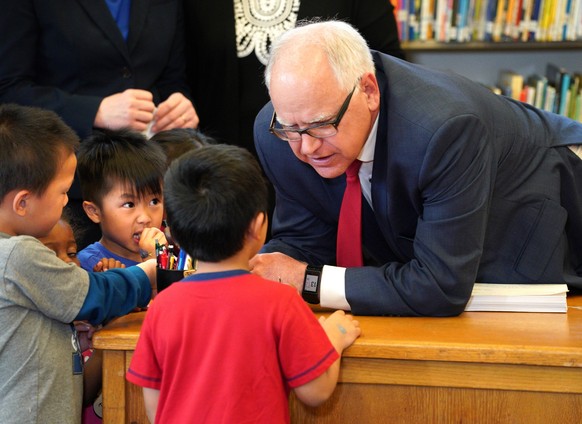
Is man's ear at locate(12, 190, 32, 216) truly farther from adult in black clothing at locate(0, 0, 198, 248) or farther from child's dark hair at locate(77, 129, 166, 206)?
adult in black clothing at locate(0, 0, 198, 248)

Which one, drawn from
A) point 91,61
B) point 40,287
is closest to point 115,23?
point 91,61

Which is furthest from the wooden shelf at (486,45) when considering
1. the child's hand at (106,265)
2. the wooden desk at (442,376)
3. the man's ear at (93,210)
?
the wooden desk at (442,376)

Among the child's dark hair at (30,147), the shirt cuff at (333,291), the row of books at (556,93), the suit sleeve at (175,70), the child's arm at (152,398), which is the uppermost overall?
the child's dark hair at (30,147)

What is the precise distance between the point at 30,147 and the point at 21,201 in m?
0.11

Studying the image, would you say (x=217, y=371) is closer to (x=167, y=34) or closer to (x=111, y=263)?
(x=111, y=263)

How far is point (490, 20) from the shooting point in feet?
13.3

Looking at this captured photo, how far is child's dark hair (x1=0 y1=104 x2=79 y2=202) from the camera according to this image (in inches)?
66.8

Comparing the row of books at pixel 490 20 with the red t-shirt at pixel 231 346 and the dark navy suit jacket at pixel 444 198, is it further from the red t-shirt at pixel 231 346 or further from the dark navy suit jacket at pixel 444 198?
the red t-shirt at pixel 231 346

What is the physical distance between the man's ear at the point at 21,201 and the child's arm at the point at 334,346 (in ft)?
2.07

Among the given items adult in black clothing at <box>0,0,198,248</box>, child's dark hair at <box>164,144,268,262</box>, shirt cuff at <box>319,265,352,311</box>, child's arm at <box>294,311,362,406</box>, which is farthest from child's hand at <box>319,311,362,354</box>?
adult in black clothing at <box>0,0,198,248</box>

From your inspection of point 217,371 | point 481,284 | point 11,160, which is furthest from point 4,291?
point 481,284

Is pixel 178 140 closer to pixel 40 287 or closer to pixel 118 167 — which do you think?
pixel 118 167

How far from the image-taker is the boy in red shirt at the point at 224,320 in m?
1.45

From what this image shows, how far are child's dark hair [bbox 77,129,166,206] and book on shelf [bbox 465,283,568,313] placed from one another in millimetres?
896
